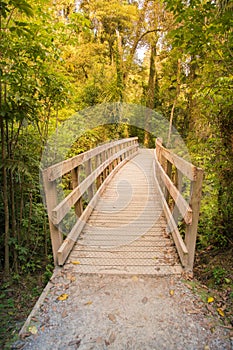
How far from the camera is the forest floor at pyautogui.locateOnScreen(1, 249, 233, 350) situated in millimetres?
1995

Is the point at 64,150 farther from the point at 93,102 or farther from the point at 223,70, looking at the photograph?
the point at 93,102

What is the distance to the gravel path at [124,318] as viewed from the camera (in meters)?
1.99

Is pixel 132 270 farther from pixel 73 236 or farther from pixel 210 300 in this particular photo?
pixel 73 236

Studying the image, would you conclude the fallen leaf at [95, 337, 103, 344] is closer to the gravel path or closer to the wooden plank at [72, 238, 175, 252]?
the gravel path

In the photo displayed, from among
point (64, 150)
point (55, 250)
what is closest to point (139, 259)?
point (55, 250)

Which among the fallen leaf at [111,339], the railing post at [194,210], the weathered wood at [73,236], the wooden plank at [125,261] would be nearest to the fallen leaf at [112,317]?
the fallen leaf at [111,339]

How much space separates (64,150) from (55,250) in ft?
13.6

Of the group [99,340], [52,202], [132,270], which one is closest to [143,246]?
[132,270]

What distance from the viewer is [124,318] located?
2.23 m

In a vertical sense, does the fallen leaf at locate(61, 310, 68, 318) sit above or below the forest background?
below

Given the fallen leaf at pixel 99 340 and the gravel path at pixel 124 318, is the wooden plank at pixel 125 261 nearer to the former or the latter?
the gravel path at pixel 124 318

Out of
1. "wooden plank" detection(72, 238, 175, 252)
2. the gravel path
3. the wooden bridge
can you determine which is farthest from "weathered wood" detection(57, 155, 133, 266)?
the gravel path

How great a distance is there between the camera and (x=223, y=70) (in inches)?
157

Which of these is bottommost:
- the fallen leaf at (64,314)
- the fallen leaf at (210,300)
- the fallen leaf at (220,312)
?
the fallen leaf at (64,314)
